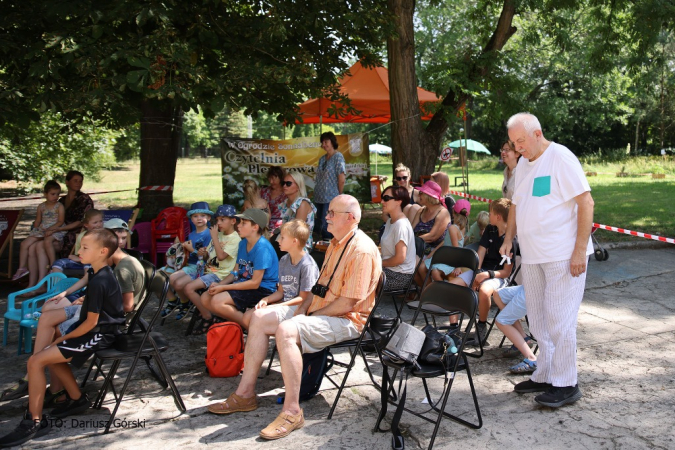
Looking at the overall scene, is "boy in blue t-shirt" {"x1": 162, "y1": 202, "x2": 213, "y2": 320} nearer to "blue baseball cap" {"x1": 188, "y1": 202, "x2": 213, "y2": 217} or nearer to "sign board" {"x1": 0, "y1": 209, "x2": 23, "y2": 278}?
"blue baseball cap" {"x1": 188, "y1": 202, "x2": 213, "y2": 217}

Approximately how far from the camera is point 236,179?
1088cm

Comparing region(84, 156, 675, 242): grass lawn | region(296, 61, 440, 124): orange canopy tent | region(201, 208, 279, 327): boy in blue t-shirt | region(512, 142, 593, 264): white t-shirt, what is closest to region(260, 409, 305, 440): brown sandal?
region(201, 208, 279, 327): boy in blue t-shirt

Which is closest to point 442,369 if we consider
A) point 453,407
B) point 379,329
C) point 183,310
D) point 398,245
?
point 453,407

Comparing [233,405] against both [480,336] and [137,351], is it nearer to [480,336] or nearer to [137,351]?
[137,351]

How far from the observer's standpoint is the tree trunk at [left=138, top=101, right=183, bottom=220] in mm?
10055

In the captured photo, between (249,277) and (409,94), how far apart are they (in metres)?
5.26

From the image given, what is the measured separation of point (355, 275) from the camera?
13.8 ft

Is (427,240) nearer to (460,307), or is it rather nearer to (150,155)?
(460,307)

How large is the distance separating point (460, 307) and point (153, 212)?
703 centimetres

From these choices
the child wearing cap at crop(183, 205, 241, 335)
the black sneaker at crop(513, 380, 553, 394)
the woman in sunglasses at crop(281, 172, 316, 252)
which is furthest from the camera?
the woman in sunglasses at crop(281, 172, 316, 252)

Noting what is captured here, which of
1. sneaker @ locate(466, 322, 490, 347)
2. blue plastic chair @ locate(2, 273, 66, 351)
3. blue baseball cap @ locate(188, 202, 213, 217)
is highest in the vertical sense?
blue baseball cap @ locate(188, 202, 213, 217)

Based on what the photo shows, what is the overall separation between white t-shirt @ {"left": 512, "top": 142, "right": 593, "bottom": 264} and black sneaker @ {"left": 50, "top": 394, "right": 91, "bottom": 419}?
10.4ft

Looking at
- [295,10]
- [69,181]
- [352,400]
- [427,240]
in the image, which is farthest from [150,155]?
[352,400]

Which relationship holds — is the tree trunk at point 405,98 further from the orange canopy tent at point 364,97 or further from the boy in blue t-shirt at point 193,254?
the boy in blue t-shirt at point 193,254
